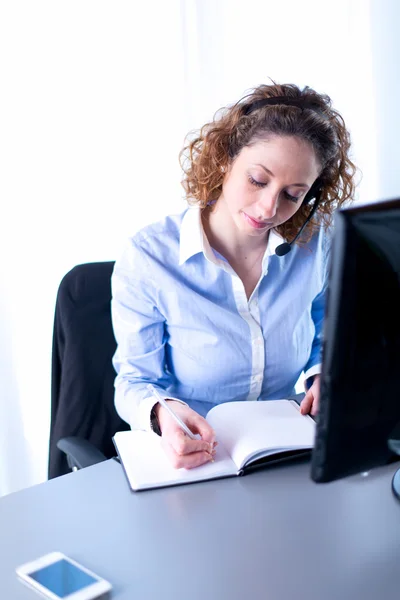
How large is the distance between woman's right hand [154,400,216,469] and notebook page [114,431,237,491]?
0.04ft

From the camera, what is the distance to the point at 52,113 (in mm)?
1729

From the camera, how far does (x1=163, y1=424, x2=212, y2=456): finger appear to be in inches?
37.5

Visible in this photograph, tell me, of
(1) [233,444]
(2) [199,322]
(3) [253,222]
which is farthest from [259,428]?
(3) [253,222]

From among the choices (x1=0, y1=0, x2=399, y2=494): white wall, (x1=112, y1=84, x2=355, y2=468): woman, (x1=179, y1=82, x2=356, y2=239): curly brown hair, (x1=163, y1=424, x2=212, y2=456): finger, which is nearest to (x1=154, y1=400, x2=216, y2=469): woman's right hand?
(x1=163, y1=424, x2=212, y2=456): finger

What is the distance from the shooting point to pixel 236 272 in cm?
137

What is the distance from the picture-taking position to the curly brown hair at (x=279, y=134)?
1.26 metres

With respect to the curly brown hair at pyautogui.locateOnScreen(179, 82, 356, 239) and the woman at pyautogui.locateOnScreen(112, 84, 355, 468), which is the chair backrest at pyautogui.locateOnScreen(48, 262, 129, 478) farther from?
the curly brown hair at pyautogui.locateOnScreen(179, 82, 356, 239)

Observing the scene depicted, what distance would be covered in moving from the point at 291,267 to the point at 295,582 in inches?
31.5

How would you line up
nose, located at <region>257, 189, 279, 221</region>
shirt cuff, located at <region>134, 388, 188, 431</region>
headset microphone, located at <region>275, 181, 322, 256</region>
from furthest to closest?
headset microphone, located at <region>275, 181, 322, 256</region>, nose, located at <region>257, 189, 279, 221</region>, shirt cuff, located at <region>134, 388, 188, 431</region>

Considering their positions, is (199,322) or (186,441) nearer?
(186,441)

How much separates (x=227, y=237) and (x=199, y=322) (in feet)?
0.69

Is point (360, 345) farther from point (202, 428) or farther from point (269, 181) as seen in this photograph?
point (269, 181)

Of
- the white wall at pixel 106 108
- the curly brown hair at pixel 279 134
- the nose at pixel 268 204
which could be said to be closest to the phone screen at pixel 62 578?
the nose at pixel 268 204

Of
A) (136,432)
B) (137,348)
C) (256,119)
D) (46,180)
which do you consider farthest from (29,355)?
(256,119)
